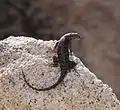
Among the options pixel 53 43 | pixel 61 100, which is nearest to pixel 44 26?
pixel 53 43

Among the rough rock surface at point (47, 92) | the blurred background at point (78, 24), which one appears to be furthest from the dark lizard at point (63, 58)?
the blurred background at point (78, 24)

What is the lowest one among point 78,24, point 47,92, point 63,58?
point 47,92

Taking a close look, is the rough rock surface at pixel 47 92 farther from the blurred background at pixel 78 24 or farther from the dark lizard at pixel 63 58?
the blurred background at pixel 78 24

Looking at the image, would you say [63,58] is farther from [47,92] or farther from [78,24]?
[78,24]

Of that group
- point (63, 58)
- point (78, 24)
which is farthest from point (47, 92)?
point (78, 24)

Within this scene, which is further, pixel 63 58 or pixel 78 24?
pixel 78 24

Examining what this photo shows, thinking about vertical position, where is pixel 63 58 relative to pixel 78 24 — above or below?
below
